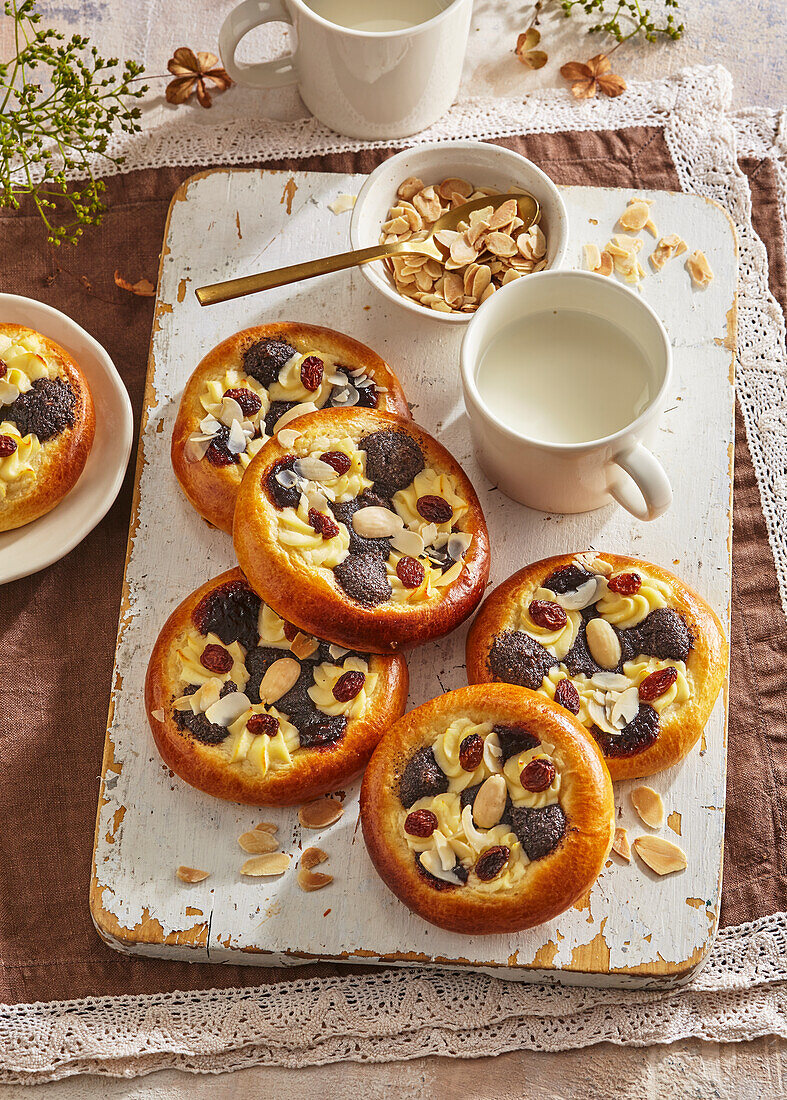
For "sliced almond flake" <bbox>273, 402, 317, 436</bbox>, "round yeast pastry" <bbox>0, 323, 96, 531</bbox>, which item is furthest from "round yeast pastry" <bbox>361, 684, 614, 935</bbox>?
"round yeast pastry" <bbox>0, 323, 96, 531</bbox>

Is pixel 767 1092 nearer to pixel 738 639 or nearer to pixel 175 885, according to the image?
pixel 738 639

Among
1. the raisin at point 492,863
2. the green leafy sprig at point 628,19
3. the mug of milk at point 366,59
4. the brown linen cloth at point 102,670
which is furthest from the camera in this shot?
the green leafy sprig at point 628,19

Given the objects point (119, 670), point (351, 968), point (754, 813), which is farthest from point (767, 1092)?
point (119, 670)

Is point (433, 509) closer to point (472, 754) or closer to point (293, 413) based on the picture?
point (293, 413)

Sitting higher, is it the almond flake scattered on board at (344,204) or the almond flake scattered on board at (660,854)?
the almond flake scattered on board at (344,204)

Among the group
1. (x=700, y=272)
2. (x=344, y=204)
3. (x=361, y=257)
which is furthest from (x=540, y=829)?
(x=344, y=204)

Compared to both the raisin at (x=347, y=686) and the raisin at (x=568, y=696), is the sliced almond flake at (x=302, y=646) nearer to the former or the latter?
the raisin at (x=347, y=686)

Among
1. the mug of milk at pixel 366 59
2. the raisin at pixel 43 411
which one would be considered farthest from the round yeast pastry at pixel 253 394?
the mug of milk at pixel 366 59
